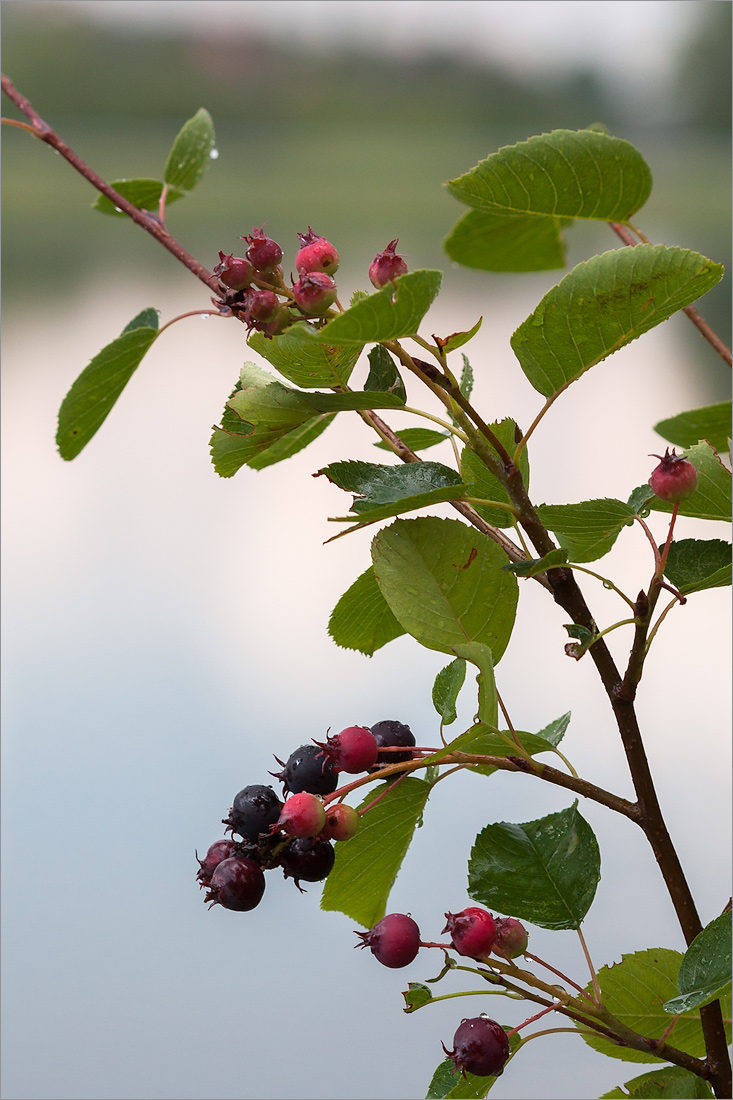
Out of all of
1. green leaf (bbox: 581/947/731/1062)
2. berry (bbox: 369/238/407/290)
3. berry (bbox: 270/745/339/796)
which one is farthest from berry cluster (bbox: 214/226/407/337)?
green leaf (bbox: 581/947/731/1062)

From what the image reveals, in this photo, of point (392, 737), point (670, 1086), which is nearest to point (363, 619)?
point (392, 737)

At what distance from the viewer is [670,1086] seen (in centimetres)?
25

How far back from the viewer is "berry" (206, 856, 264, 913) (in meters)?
0.22

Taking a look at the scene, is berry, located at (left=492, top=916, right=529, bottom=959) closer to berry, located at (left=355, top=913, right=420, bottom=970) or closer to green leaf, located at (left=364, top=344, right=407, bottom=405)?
berry, located at (left=355, top=913, right=420, bottom=970)

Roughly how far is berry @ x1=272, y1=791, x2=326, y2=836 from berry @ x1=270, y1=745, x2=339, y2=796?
0.02 metres

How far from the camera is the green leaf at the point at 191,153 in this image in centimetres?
40

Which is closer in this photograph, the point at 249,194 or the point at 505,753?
the point at 505,753

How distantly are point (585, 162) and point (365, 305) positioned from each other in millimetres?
132

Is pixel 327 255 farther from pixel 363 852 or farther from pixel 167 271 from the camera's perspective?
pixel 167 271

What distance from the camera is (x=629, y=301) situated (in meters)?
0.21

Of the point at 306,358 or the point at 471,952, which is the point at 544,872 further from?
the point at 306,358

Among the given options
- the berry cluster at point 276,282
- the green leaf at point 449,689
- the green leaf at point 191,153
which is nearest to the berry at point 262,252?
the berry cluster at point 276,282

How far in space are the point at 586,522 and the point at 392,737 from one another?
8 centimetres

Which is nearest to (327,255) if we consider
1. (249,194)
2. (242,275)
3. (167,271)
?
(242,275)
